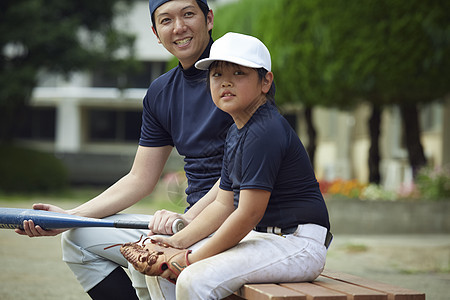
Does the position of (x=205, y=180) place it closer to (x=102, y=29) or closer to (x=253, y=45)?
(x=253, y=45)

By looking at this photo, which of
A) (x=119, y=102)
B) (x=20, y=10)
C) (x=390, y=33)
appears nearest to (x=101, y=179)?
(x=119, y=102)

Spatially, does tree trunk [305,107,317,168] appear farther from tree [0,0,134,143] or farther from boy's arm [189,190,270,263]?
boy's arm [189,190,270,263]

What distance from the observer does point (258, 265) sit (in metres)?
2.59

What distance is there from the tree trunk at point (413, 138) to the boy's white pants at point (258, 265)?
972 cm

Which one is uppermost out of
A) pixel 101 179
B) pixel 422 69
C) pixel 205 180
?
pixel 422 69

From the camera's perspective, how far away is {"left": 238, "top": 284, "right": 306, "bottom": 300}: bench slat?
235 centimetres

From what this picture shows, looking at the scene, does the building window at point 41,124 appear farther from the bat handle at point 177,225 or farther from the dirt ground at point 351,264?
the bat handle at point 177,225

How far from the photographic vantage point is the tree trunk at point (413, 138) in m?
12.1

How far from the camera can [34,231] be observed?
10.5ft

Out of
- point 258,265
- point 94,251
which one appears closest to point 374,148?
point 94,251

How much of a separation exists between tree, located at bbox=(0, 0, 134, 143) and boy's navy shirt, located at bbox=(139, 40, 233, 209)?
15.3 m

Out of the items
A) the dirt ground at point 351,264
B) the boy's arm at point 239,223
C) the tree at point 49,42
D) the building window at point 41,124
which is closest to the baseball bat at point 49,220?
the boy's arm at point 239,223

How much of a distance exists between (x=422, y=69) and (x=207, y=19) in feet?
25.1

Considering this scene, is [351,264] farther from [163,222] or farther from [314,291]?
[314,291]
